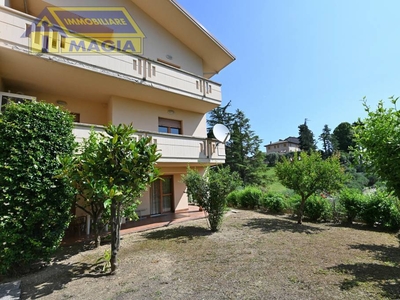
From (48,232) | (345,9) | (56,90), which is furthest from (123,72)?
(345,9)

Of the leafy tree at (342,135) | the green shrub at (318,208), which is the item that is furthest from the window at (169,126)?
the leafy tree at (342,135)

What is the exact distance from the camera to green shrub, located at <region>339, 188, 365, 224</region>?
10047mm

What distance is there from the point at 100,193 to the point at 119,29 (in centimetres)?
952

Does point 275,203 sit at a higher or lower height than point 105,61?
lower

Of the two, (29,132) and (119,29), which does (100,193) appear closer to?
(29,132)

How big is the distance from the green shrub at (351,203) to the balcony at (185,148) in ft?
22.0

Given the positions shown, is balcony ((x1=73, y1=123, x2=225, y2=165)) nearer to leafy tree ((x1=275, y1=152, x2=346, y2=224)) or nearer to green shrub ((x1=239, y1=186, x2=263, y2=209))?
leafy tree ((x1=275, y1=152, x2=346, y2=224))

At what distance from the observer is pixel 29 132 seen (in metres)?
5.07

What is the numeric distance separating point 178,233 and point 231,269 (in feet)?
12.3

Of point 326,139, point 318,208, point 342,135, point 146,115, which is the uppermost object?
point 342,135

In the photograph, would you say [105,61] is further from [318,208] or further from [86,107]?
[318,208]

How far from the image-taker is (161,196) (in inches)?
465

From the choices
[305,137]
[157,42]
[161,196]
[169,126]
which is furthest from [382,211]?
[305,137]

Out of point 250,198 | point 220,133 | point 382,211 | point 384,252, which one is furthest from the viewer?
point 250,198
